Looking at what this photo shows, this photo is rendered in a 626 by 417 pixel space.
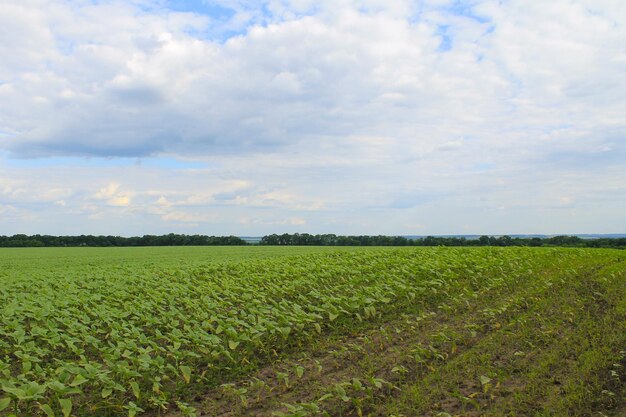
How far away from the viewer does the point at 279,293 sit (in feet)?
44.7

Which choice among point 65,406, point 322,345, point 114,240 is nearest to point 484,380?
point 322,345

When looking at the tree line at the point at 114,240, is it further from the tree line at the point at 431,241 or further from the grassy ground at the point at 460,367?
the grassy ground at the point at 460,367

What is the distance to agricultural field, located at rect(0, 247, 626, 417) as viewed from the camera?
7.04m

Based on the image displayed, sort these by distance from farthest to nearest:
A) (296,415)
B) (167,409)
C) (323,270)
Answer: (323,270), (167,409), (296,415)

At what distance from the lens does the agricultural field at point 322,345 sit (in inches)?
277

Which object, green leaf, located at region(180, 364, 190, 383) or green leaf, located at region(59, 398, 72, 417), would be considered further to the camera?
green leaf, located at region(180, 364, 190, 383)

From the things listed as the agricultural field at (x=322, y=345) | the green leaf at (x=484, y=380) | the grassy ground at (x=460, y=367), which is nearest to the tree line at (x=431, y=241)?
the agricultural field at (x=322, y=345)

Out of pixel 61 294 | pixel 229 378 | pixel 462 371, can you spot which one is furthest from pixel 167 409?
pixel 61 294

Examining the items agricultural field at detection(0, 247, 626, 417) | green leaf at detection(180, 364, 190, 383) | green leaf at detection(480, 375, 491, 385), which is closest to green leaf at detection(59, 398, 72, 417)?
agricultural field at detection(0, 247, 626, 417)

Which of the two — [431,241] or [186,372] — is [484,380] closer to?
[186,372]

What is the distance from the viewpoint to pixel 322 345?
9.91 meters

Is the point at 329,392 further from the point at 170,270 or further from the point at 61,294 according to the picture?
the point at 170,270

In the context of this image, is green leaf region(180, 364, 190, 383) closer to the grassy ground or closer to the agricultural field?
the agricultural field

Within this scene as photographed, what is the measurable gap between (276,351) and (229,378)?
149 centimetres
